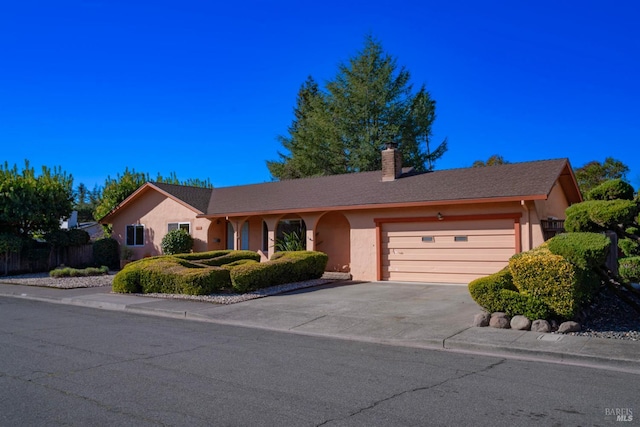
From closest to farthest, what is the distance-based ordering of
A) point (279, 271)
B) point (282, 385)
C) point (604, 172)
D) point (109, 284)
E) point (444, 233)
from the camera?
point (282, 385), point (279, 271), point (444, 233), point (109, 284), point (604, 172)

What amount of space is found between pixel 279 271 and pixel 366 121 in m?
21.7

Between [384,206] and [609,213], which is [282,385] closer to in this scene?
[609,213]

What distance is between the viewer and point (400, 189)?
18953mm

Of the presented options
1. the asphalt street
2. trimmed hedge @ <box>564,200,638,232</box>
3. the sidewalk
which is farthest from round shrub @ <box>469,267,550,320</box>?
the asphalt street

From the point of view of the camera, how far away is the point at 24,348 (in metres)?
8.43

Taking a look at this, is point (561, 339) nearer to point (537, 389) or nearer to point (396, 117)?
point (537, 389)

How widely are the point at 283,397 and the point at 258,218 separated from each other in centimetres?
1733

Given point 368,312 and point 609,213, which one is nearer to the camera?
point 609,213

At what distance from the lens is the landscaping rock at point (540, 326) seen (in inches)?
363

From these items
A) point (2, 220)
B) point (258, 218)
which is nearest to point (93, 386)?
point (258, 218)

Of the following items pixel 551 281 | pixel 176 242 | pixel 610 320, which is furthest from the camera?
pixel 176 242

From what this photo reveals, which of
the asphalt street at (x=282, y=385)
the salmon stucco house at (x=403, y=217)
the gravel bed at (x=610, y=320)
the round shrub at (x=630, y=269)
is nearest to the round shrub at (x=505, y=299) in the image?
the gravel bed at (x=610, y=320)
